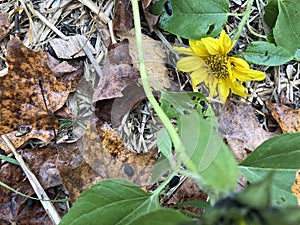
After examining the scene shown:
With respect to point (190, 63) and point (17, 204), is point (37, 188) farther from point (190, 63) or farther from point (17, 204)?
point (190, 63)

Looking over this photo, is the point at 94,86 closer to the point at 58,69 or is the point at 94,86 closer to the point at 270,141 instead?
the point at 58,69

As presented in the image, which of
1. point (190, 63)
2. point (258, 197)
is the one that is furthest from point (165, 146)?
point (258, 197)

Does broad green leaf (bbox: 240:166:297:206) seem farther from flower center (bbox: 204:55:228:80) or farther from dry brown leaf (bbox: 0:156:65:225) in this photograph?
dry brown leaf (bbox: 0:156:65:225)

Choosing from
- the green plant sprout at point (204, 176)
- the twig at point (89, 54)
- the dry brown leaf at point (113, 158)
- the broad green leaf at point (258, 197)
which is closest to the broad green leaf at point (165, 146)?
the green plant sprout at point (204, 176)

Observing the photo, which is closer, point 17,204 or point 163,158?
point 163,158

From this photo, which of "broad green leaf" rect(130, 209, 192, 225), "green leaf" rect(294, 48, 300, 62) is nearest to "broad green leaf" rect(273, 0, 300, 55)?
"green leaf" rect(294, 48, 300, 62)

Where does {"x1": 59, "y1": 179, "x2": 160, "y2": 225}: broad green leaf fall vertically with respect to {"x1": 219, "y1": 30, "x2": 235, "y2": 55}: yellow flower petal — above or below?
below

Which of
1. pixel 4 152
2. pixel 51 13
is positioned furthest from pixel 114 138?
pixel 51 13
